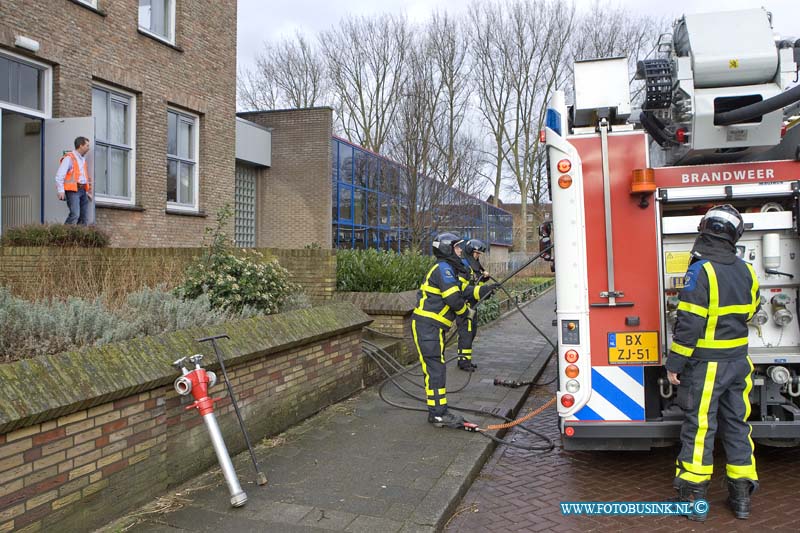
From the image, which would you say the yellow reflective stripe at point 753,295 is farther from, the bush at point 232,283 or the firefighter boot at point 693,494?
the bush at point 232,283

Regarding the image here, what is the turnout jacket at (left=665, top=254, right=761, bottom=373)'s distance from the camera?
13.1 ft

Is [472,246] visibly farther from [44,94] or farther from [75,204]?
[44,94]

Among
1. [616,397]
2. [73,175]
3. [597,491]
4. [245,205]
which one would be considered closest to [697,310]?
[616,397]

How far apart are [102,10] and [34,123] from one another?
244 centimetres

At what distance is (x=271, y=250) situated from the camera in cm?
805

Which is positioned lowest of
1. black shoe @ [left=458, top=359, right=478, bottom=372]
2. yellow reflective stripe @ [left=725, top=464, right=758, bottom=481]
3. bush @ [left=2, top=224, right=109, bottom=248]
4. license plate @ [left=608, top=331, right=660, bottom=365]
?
yellow reflective stripe @ [left=725, top=464, right=758, bottom=481]

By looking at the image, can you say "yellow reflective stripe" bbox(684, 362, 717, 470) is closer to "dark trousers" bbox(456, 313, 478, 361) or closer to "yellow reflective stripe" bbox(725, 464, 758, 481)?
"yellow reflective stripe" bbox(725, 464, 758, 481)

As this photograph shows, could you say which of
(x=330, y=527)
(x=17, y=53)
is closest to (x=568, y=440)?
(x=330, y=527)

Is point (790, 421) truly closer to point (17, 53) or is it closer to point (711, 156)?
point (711, 156)

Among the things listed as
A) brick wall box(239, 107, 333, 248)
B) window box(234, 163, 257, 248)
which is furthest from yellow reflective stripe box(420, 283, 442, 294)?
brick wall box(239, 107, 333, 248)

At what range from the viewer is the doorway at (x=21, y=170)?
11.0 m

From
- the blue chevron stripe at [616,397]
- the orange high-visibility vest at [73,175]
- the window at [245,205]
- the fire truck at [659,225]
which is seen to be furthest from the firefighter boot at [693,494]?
the window at [245,205]

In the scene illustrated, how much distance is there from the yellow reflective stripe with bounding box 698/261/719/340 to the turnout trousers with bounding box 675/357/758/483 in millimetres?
236

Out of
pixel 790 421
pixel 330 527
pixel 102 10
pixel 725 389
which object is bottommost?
pixel 330 527
